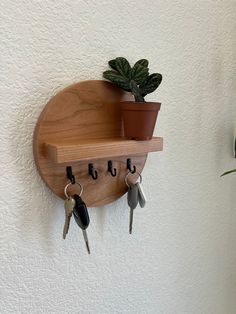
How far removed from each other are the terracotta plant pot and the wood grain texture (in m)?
0.04

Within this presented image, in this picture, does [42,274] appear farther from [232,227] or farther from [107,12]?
[232,227]

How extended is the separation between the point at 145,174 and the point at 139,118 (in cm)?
19

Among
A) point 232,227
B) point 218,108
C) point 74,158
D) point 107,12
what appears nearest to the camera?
point 74,158

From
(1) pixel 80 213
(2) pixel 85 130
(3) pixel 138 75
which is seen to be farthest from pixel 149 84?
(1) pixel 80 213

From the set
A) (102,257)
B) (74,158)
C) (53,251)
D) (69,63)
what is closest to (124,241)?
(102,257)

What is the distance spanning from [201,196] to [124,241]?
29 centimetres

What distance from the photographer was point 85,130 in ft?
1.84

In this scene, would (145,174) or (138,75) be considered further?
(145,174)

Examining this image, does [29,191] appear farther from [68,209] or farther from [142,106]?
[142,106]

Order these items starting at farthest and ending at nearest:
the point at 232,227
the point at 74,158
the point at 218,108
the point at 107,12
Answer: the point at 232,227, the point at 218,108, the point at 107,12, the point at 74,158

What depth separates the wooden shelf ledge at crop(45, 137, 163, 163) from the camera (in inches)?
18.4

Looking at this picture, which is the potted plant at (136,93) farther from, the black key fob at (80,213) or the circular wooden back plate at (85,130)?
the black key fob at (80,213)

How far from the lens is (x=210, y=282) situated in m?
0.93

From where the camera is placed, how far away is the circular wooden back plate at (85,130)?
1.68 feet
